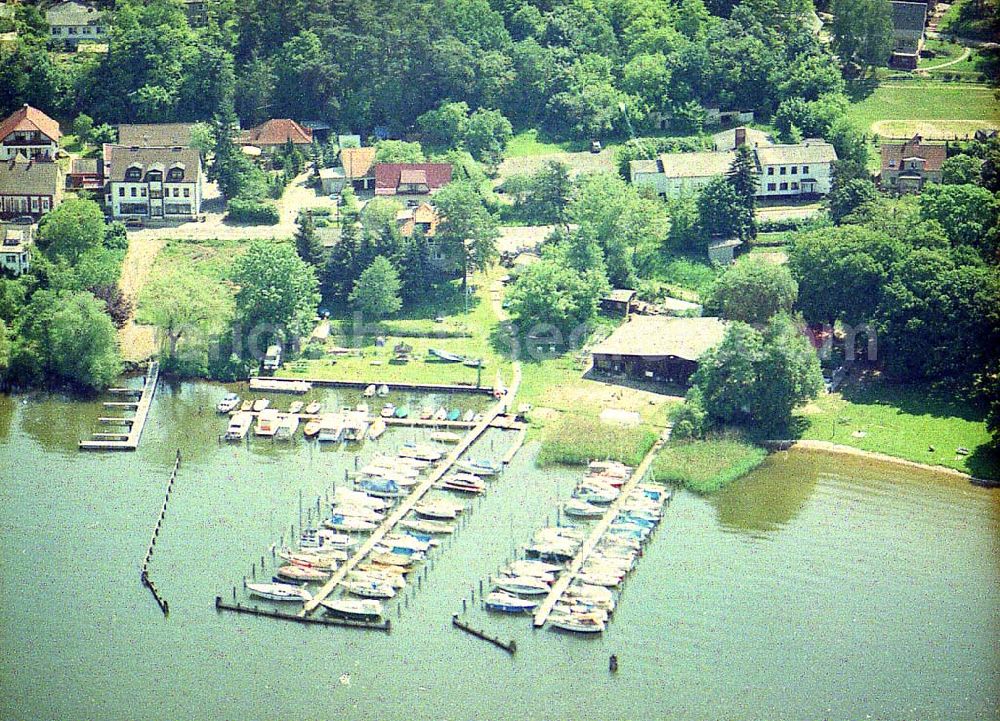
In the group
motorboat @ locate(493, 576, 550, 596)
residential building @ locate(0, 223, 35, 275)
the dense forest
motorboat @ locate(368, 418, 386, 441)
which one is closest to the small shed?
motorboat @ locate(368, 418, 386, 441)

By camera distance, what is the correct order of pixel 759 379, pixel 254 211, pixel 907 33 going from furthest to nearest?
1. pixel 907 33
2. pixel 254 211
3. pixel 759 379

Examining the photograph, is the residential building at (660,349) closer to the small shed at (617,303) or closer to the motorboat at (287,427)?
the small shed at (617,303)

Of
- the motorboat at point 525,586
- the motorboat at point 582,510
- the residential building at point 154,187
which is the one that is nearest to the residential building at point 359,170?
the residential building at point 154,187

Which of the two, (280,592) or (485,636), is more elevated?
(280,592)

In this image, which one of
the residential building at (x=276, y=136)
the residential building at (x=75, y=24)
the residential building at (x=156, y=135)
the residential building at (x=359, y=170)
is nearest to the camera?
the residential building at (x=359, y=170)

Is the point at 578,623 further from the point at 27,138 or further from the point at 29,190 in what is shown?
the point at 27,138

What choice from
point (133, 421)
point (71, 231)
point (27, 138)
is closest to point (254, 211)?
point (71, 231)

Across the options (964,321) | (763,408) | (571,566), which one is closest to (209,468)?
(571,566)
